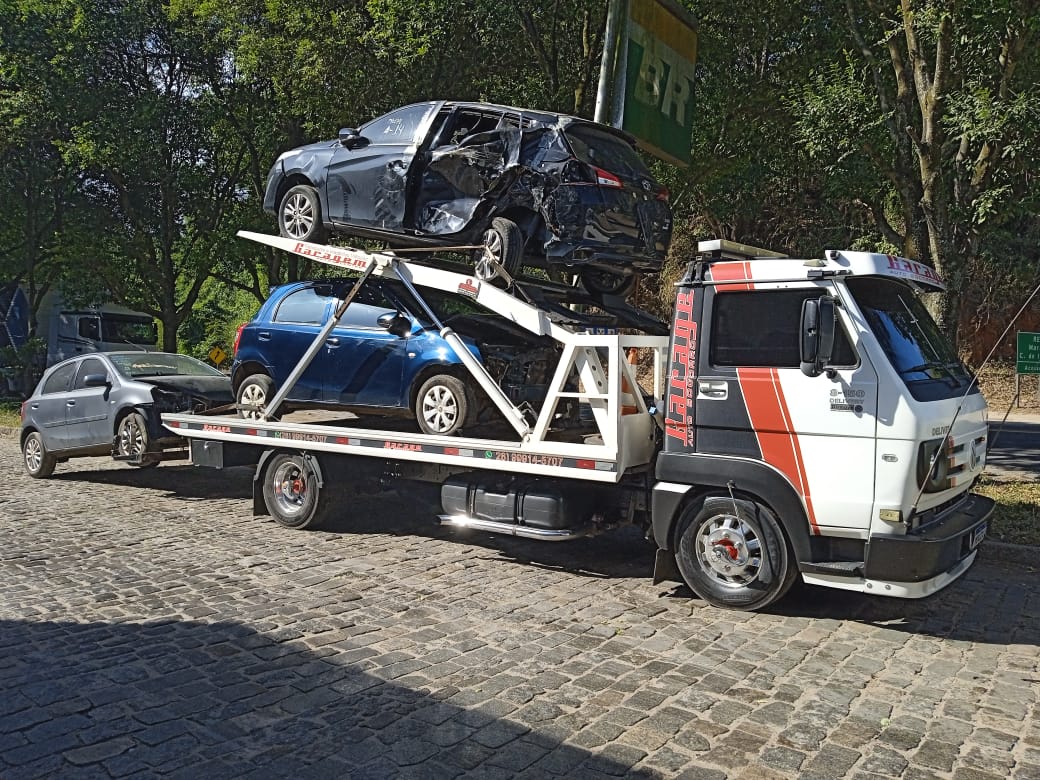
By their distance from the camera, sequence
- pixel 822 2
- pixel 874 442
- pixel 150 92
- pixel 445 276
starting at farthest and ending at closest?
pixel 150 92, pixel 822 2, pixel 445 276, pixel 874 442

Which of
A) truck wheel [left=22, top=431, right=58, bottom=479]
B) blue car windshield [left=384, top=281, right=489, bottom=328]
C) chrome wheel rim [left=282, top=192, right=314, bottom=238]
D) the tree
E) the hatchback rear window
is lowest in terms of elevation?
truck wheel [left=22, top=431, right=58, bottom=479]

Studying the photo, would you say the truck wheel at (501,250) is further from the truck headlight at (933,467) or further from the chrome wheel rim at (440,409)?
the truck headlight at (933,467)

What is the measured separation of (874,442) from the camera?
17.7 ft

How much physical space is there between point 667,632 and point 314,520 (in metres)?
3.95

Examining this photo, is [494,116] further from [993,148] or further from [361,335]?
[993,148]

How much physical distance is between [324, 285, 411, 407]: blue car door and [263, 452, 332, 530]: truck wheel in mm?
751

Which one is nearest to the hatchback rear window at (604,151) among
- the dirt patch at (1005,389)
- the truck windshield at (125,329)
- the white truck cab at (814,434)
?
the white truck cab at (814,434)

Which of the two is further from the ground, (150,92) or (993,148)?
(150,92)

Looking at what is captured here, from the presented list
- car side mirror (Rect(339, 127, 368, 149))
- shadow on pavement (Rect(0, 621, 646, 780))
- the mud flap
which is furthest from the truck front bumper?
car side mirror (Rect(339, 127, 368, 149))

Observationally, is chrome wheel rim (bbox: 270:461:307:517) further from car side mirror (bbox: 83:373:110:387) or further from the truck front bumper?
Answer: the truck front bumper

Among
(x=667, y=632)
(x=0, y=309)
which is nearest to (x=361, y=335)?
(x=667, y=632)

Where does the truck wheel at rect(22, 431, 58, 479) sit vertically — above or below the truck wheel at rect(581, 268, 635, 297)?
below

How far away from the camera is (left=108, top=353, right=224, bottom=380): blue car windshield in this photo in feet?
34.9

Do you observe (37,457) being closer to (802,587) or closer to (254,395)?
(254,395)
